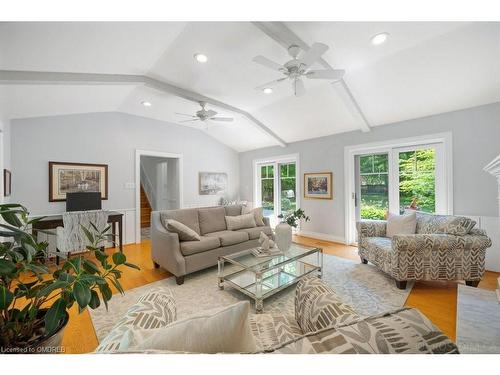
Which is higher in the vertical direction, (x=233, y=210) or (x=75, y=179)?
(x=75, y=179)

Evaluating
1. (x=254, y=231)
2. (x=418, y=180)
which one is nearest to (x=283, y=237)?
(x=254, y=231)

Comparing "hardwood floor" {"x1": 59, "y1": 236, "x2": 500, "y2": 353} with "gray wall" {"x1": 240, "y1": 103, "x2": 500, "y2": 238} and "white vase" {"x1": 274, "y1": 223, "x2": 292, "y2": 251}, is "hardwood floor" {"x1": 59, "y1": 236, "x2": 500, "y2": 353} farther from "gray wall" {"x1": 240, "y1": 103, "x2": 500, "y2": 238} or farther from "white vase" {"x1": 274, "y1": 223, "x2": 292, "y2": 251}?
"white vase" {"x1": 274, "y1": 223, "x2": 292, "y2": 251}

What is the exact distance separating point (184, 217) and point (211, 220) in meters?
0.48

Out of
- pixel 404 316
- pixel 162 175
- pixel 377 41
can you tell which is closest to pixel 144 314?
pixel 404 316

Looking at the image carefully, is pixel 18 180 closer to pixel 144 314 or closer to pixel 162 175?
pixel 162 175

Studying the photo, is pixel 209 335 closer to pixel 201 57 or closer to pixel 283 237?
pixel 283 237

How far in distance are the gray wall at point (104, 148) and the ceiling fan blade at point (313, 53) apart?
3.93m

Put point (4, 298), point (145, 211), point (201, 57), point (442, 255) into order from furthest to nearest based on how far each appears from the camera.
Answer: point (145, 211)
point (201, 57)
point (442, 255)
point (4, 298)

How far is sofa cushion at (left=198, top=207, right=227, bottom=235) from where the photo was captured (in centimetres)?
349

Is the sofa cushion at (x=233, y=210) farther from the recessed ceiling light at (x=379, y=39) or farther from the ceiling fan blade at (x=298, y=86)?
the recessed ceiling light at (x=379, y=39)

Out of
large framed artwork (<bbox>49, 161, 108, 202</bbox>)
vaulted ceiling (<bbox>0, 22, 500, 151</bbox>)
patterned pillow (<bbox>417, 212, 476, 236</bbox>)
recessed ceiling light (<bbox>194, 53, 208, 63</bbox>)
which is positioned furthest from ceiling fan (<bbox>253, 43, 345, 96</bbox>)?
large framed artwork (<bbox>49, 161, 108, 202</bbox>)

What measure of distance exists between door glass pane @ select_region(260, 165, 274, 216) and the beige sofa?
2.03 meters

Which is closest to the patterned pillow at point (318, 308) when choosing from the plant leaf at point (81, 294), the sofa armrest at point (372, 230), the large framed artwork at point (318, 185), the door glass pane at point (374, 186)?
the plant leaf at point (81, 294)

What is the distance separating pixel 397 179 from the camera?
371 cm
